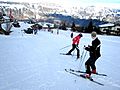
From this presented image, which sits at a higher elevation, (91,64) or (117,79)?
(91,64)

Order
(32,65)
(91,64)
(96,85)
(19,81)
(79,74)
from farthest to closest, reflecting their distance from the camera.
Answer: (32,65)
(79,74)
(91,64)
(96,85)
(19,81)

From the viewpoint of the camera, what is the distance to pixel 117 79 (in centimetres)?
1170

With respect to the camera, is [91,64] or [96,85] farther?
[91,64]

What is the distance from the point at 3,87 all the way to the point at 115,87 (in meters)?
4.03

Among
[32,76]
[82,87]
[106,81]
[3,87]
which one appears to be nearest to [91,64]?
[106,81]

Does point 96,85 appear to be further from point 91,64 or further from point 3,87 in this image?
point 3,87

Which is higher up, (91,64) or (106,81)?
(91,64)

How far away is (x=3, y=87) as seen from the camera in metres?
8.41

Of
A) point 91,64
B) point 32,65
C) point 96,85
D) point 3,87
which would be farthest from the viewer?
point 32,65

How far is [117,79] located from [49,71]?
2795 mm

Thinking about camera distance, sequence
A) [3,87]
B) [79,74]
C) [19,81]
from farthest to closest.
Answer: [79,74]
[19,81]
[3,87]

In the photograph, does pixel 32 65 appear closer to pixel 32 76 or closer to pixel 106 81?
pixel 32 76

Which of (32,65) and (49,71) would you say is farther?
(32,65)

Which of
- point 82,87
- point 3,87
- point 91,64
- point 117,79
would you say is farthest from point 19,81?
point 117,79
